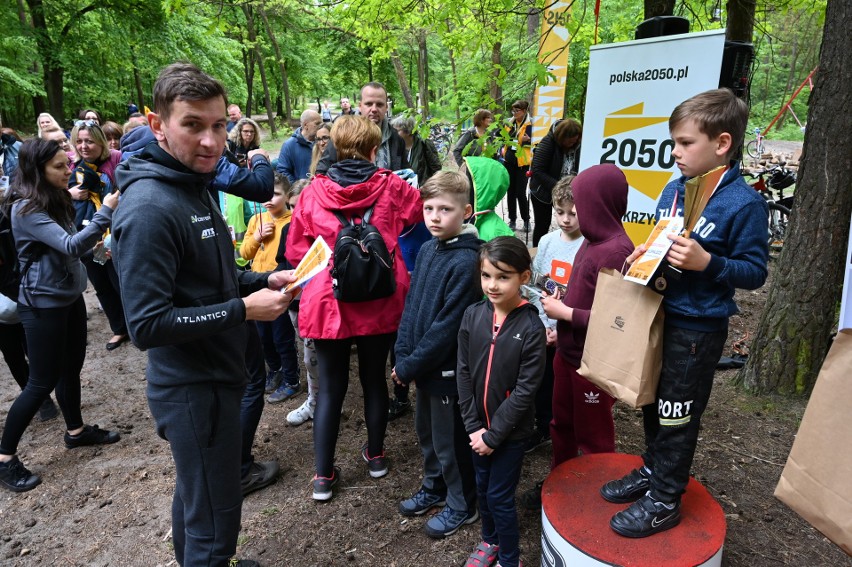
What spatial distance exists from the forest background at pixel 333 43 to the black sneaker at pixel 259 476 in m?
2.76

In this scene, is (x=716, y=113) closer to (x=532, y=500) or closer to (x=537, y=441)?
(x=532, y=500)

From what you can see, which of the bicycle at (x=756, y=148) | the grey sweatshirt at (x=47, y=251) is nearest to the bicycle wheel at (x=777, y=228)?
the grey sweatshirt at (x=47, y=251)

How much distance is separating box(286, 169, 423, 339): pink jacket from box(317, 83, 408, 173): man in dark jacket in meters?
1.74

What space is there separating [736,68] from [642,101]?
0.64 metres

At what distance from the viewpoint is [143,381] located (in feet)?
15.9

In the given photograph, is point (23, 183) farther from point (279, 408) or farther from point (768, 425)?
point (768, 425)

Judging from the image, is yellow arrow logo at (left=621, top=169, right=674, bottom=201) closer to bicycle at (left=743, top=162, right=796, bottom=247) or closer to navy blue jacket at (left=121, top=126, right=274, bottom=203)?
navy blue jacket at (left=121, top=126, right=274, bottom=203)

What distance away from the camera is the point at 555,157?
6.30 meters

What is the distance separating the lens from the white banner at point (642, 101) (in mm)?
3410

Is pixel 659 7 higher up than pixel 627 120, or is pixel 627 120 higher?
pixel 659 7

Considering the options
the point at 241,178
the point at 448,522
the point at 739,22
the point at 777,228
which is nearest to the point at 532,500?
the point at 448,522

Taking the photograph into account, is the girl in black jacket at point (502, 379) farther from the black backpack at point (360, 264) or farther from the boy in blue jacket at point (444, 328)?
the black backpack at point (360, 264)

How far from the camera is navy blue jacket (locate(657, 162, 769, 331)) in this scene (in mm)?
1838

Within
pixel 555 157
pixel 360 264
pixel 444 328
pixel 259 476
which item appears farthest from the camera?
pixel 555 157
